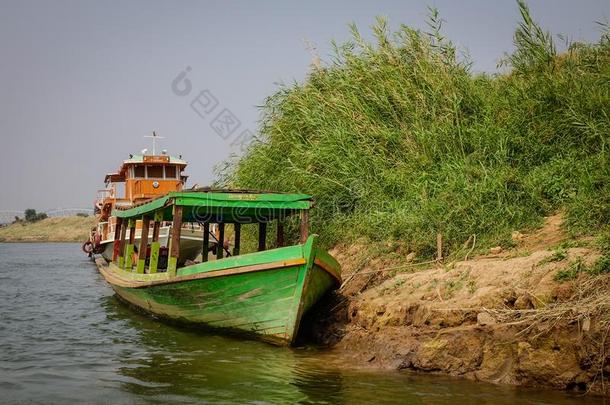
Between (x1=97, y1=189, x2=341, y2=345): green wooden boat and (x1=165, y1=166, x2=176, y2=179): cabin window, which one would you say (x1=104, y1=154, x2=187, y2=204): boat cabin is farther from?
(x1=97, y1=189, x2=341, y2=345): green wooden boat

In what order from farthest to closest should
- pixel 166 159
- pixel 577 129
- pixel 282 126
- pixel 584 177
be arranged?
pixel 166 159
pixel 282 126
pixel 577 129
pixel 584 177

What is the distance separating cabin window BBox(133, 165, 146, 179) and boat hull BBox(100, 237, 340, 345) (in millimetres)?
12915

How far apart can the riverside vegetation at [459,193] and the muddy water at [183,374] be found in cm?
48

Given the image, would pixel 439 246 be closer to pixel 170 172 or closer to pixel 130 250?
pixel 130 250

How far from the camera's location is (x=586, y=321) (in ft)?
19.5

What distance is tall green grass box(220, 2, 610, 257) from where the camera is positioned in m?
9.64

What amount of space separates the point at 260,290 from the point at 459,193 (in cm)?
390

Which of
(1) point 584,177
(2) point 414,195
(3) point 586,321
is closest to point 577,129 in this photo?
(1) point 584,177

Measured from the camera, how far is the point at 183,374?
7.16 meters

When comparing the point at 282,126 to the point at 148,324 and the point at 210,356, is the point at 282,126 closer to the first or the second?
the point at 148,324

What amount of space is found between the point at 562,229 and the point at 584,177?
1150 mm

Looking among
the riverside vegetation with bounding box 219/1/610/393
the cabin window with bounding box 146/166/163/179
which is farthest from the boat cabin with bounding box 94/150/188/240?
the riverside vegetation with bounding box 219/1/610/393

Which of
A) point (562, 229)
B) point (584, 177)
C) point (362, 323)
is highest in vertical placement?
point (584, 177)

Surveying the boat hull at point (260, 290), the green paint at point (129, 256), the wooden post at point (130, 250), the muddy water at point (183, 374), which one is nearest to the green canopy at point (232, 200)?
the boat hull at point (260, 290)
